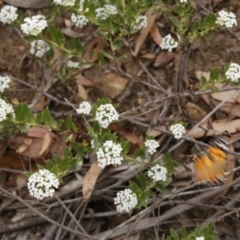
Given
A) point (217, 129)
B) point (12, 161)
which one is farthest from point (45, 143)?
point (217, 129)

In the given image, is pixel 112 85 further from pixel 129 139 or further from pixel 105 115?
pixel 105 115

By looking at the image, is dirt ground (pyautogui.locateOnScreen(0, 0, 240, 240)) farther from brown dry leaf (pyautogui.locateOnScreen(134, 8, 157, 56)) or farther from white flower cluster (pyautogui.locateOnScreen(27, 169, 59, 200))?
white flower cluster (pyautogui.locateOnScreen(27, 169, 59, 200))

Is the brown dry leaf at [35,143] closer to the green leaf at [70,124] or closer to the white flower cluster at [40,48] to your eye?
the white flower cluster at [40,48]

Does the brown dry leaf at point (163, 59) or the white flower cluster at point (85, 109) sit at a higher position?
the white flower cluster at point (85, 109)

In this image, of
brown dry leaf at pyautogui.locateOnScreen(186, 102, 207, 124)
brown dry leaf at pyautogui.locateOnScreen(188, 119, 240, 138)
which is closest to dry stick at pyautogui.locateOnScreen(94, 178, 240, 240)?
brown dry leaf at pyautogui.locateOnScreen(188, 119, 240, 138)

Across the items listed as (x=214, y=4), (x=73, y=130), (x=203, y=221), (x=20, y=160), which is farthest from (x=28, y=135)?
(x=214, y=4)

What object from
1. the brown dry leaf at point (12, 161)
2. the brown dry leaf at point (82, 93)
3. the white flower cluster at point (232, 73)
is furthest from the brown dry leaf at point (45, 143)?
the white flower cluster at point (232, 73)
